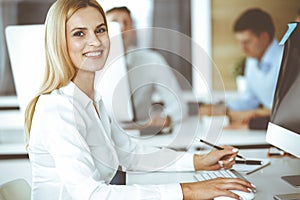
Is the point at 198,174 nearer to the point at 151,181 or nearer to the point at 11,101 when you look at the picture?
the point at 151,181

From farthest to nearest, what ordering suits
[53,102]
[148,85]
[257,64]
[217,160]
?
[257,64] → [148,85] → [217,160] → [53,102]

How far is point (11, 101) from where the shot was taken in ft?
12.6

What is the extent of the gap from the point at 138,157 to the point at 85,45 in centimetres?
46

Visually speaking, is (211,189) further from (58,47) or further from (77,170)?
(58,47)

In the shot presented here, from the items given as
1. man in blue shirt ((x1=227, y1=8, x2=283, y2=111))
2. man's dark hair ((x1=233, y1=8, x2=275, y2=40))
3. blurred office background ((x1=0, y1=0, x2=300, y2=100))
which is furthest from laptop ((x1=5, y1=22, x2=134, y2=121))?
blurred office background ((x1=0, y1=0, x2=300, y2=100))

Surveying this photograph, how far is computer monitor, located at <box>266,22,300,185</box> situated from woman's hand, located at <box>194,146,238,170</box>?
0.14 metres

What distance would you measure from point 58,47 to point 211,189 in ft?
1.87

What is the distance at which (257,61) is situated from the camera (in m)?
3.52

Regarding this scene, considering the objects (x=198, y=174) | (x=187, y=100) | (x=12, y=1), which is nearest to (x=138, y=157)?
(x=198, y=174)

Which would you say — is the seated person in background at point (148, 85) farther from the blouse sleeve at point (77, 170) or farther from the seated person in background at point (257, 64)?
the blouse sleeve at point (77, 170)

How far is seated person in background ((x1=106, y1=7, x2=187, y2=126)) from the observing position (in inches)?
101

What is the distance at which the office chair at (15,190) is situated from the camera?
53.3 inches

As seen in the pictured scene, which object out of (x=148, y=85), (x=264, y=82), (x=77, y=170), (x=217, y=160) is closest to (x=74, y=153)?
(x=77, y=170)

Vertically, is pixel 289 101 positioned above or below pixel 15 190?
above
